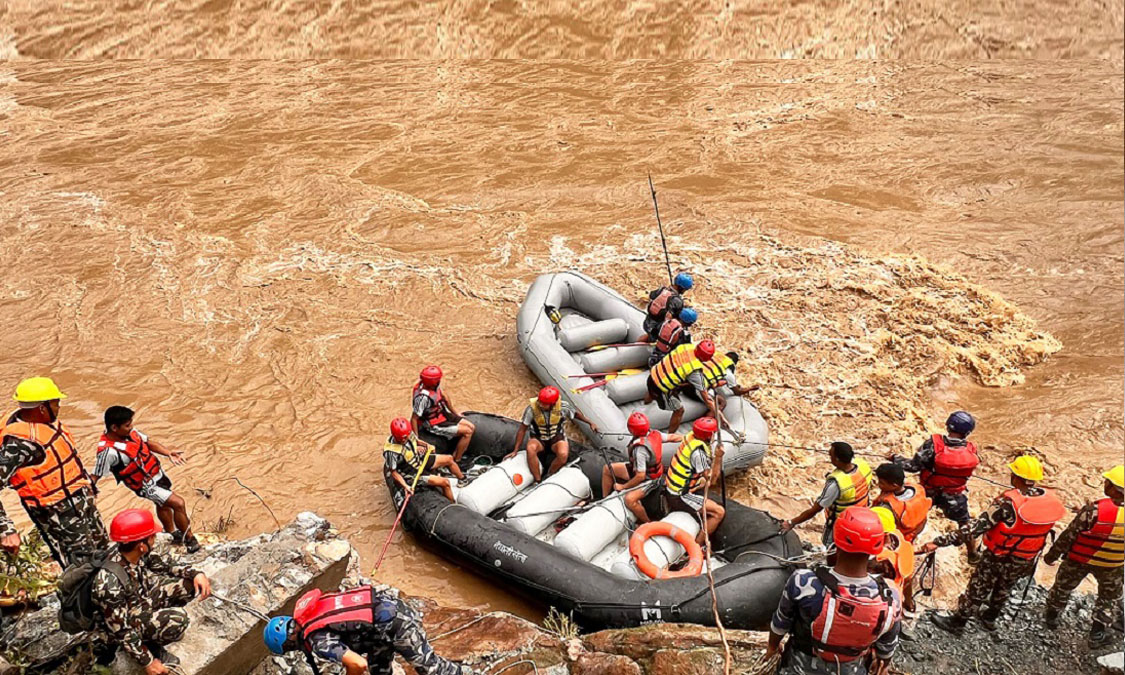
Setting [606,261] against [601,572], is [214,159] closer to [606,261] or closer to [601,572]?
[606,261]

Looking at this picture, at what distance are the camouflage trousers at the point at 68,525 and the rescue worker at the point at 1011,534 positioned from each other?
475 centimetres

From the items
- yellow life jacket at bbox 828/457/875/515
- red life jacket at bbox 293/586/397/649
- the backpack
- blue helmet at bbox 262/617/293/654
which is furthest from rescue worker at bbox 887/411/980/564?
the backpack

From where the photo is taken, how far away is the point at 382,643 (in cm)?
354

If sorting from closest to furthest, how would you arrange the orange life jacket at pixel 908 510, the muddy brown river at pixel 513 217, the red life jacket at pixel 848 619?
the red life jacket at pixel 848 619 → the orange life jacket at pixel 908 510 → the muddy brown river at pixel 513 217

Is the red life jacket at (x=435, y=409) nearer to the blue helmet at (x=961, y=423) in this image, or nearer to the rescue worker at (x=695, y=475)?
the rescue worker at (x=695, y=475)

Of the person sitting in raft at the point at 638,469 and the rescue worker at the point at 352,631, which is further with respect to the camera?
the person sitting in raft at the point at 638,469

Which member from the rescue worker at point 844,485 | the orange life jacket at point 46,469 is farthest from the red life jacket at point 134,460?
the rescue worker at point 844,485

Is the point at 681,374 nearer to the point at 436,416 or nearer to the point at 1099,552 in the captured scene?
the point at 436,416

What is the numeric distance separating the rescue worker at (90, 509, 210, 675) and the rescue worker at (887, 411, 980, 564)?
13.9 feet

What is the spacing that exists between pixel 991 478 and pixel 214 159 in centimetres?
1171

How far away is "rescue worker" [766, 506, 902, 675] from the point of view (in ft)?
10.4

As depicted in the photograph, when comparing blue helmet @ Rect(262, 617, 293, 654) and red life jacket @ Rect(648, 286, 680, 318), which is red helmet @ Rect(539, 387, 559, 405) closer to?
red life jacket @ Rect(648, 286, 680, 318)

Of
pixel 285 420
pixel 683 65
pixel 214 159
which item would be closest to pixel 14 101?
pixel 214 159

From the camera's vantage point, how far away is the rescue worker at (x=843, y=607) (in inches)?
124
